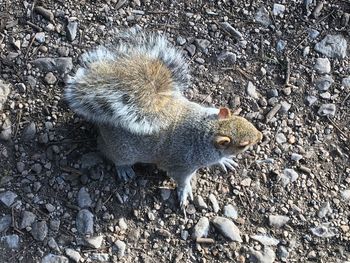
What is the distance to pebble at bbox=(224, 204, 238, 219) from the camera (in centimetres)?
329

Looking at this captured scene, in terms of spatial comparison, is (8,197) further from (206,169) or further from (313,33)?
(313,33)

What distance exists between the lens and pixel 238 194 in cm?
335

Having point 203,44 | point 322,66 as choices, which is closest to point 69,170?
point 203,44

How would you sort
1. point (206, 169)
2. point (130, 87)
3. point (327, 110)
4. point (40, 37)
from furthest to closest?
point (327, 110), point (40, 37), point (206, 169), point (130, 87)

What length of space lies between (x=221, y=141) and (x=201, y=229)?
1.79 feet

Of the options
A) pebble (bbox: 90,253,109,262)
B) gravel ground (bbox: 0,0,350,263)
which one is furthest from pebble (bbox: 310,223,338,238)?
pebble (bbox: 90,253,109,262)

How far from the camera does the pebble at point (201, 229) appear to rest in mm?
3223

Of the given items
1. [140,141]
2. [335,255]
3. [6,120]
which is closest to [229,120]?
[140,141]

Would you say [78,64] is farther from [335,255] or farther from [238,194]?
[335,255]

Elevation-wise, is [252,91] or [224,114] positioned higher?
[224,114]

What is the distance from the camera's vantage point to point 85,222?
3172mm

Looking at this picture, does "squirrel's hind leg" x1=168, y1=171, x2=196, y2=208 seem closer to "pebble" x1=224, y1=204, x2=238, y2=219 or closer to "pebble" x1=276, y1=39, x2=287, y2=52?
"pebble" x1=224, y1=204, x2=238, y2=219

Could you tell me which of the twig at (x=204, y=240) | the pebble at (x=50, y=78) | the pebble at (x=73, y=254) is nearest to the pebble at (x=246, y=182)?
the twig at (x=204, y=240)

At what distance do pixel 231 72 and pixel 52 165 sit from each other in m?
1.18
